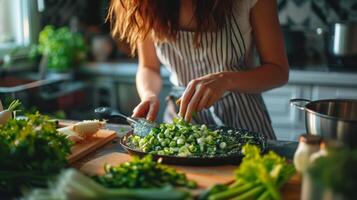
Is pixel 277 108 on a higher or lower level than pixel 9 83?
lower

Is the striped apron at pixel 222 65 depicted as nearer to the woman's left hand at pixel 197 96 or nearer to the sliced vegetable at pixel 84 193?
the woman's left hand at pixel 197 96

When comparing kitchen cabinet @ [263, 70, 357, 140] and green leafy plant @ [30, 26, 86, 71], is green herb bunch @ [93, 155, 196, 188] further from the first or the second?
green leafy plant @ [30, 26, 86, 71]

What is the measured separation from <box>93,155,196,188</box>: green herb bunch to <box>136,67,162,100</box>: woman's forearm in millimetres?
613

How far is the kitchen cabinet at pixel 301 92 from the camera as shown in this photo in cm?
252

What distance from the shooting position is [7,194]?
3.23 ft

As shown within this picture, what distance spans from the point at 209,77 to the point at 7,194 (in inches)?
24.1

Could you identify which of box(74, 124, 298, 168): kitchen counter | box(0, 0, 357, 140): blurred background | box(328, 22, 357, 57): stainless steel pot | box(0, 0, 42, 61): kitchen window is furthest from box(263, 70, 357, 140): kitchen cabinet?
box(0, 0, 42, 61): kitchen window

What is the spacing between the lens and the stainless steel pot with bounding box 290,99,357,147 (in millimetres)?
1021

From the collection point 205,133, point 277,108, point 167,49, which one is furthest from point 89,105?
point 205,133

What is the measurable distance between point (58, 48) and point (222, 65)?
145cm

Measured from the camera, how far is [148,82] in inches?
66.3

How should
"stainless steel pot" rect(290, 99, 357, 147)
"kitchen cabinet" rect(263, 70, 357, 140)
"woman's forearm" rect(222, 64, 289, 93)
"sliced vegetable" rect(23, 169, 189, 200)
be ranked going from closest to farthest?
1. "sliced vegetable" rect(23, 169, 189, 200)
2. "stainless steel pot" rect(290, 99, 357, 147)
3. "woman's forearm" rect(222, 64, 289, 93)
4. "kitchen cabinet" rect(263, 70, 357, 140)

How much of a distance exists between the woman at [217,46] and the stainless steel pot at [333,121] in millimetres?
270

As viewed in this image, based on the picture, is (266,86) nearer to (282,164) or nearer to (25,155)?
(282,164)
